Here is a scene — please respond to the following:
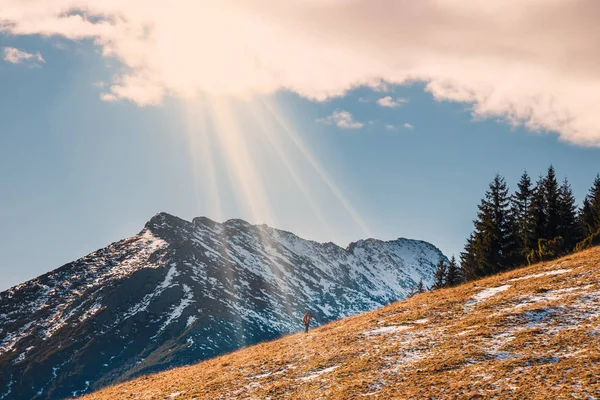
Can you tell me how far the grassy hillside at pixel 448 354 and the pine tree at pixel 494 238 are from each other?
2007 centimetres

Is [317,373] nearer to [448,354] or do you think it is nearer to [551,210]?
[448,354]

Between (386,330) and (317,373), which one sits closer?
(317,373)

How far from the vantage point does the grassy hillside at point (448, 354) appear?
59.3ft

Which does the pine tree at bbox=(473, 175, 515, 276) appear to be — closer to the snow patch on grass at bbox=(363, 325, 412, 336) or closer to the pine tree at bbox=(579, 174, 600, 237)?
the pine tree at bbox=(579, 174, 600, 237)

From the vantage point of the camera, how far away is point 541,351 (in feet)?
65.4

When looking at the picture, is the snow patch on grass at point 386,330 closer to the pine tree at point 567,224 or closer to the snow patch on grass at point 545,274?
the snow patch on grass at point 545,274

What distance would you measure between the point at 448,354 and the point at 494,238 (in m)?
37.9

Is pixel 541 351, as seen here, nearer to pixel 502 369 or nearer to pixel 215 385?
pixel 502 369

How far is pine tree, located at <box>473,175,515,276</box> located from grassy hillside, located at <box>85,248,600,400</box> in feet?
65.9

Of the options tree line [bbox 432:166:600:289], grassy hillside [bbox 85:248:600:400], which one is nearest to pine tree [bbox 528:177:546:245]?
tree line [bbox 432:166:600:289]

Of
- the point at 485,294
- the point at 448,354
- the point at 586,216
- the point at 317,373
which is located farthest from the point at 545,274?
the point at 586,216

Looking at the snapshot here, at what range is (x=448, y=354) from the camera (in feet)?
71.4

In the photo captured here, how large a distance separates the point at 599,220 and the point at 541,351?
41.8 metres

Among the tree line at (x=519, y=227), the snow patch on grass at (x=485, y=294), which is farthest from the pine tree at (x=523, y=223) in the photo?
the snow patch on grass at (x=485, y=294)
